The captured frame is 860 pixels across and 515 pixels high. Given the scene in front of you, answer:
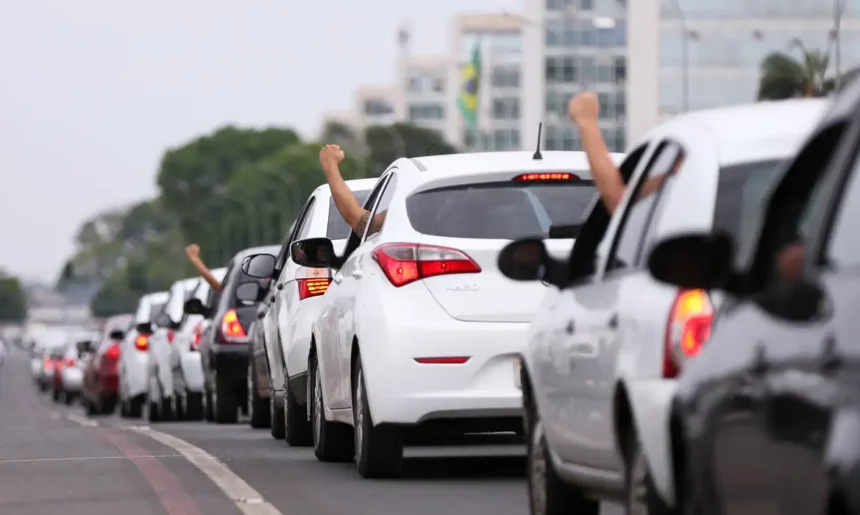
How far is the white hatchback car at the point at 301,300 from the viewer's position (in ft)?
53.3

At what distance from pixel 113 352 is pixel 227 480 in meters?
27.1

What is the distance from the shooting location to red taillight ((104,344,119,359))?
39.4m

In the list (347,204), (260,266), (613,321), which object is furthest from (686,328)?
(260,266)

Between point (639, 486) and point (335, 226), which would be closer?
point (639, 486)

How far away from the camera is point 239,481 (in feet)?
41.4

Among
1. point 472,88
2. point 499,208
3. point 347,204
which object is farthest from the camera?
point 472,88

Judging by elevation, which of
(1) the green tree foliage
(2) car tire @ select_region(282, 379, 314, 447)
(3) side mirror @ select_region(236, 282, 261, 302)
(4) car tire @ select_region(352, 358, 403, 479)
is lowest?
(1) the green tree foliage

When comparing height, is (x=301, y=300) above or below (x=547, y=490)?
below

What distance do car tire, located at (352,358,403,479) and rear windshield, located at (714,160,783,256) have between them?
540cm

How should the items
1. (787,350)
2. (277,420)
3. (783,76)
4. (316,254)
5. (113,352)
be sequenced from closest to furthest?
1. (787,350)
2. (316,254)
3. (277,420)
4. (113,352)
5. (783,76)

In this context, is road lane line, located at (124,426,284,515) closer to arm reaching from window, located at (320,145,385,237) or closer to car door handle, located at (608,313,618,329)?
arm reaching from window, located at (320,145,385,237)

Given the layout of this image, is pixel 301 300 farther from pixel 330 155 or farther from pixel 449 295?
pixel 449 295

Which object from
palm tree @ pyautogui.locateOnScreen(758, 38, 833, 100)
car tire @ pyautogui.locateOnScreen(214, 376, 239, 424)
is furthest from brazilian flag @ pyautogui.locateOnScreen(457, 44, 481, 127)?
car tire @ pyautogui.locateOnScreen(214, 376, 239, 424)

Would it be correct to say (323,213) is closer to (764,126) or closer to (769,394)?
(764,126)
